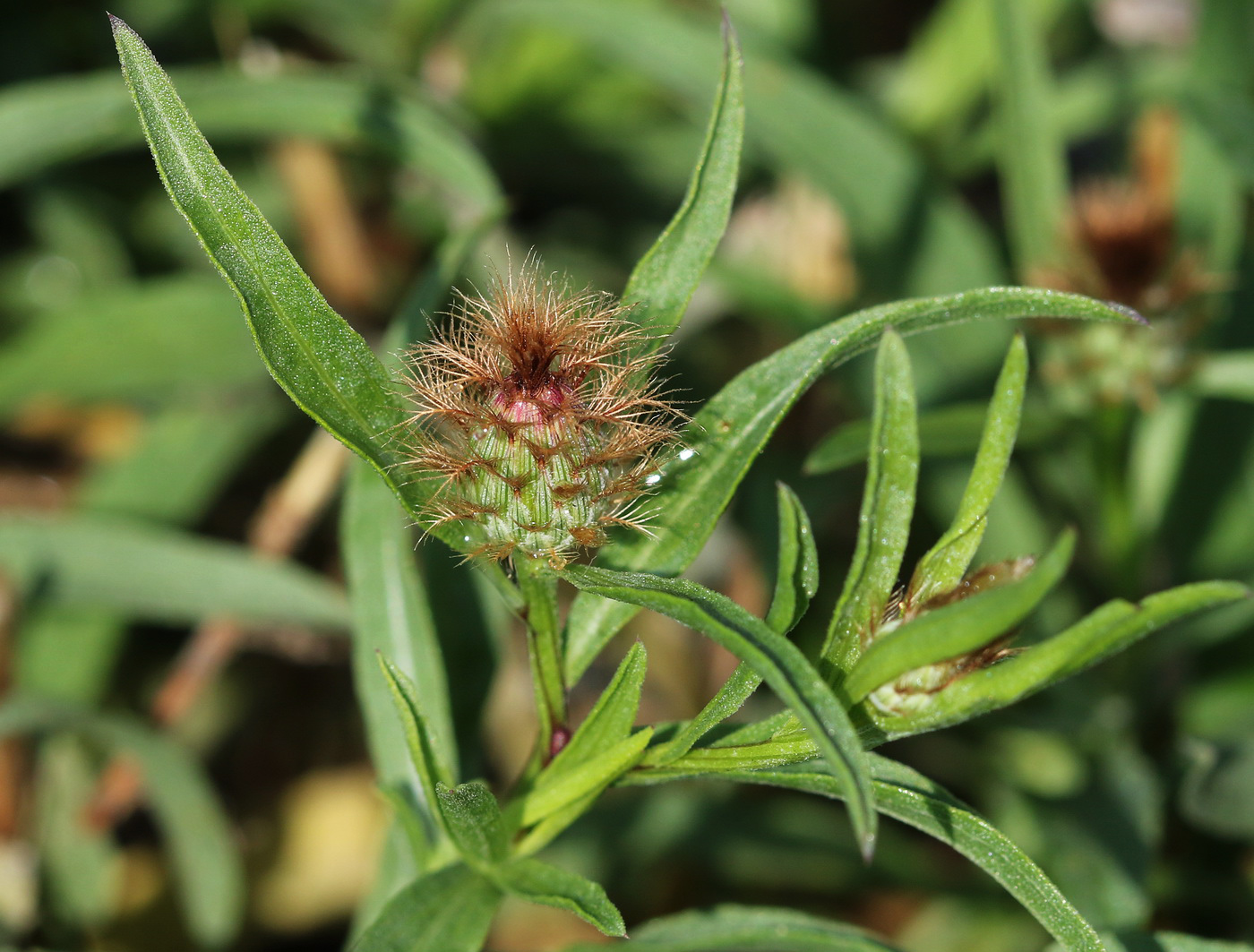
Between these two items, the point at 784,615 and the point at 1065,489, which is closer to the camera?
the point at 784,615

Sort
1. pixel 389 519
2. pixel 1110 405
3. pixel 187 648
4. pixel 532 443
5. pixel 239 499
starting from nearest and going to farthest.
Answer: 1. pixel 532 443
2. pixel 389 519
3. pixel 1110 405
4. pixel 187 648
5. pixel 239 499

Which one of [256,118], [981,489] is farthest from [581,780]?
[256,118]

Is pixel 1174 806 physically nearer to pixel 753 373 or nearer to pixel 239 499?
pixel 753 373

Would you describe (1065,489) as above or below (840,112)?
below

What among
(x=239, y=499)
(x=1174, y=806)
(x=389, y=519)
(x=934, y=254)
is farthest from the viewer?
(x=239, y=499)

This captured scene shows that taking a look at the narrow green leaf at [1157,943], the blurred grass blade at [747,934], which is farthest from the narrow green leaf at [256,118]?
the narrow green leaf at [1157,943]

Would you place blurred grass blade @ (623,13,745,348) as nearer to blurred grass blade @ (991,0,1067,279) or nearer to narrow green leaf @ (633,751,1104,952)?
narrow green leaf @ (633,751,1104,952)

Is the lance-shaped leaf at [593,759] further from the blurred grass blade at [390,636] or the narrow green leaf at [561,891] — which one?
the blurred grass blade at [390,636]

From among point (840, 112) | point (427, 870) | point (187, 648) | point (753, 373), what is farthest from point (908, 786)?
point (187, 648)
